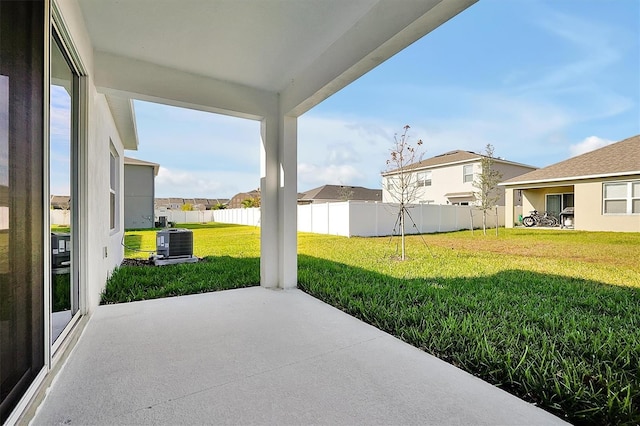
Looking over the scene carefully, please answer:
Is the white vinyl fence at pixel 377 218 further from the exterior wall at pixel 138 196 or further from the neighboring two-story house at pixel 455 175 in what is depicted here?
the exterior wall at pixel 138 196

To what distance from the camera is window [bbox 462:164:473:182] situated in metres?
16.5

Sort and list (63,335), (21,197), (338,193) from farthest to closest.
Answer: (338,193) → (63,335) → (21,197)

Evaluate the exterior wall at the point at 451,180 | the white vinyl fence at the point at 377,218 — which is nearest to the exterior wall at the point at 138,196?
the white vinyl fence at the point at 377,218

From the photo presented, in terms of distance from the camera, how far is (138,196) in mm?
14477

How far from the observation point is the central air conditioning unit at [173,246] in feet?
18.9

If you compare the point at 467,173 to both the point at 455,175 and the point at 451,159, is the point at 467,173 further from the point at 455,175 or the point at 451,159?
the point at 451,159

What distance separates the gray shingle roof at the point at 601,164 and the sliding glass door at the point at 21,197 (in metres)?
12.7

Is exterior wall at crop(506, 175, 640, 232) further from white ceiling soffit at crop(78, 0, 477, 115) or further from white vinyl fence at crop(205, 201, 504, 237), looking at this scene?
white ceiling soffit at crop(78, 0, 477, 115)

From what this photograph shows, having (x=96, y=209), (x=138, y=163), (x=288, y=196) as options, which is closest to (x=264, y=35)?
(x=288, y=196)

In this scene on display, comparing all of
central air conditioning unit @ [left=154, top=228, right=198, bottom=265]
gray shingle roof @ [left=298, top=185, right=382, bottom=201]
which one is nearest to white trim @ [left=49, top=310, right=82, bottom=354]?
central air conditioning unit @ [left=154, top=228, right=198, bottom=265]

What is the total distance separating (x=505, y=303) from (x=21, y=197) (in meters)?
4.12

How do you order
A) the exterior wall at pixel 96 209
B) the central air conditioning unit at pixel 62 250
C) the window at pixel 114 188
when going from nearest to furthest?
the central air conditioning unit at pixel 62 250
the exterior wall at pixel 96 209
the window at pixel 114 188

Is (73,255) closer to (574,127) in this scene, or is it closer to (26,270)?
(26,270)

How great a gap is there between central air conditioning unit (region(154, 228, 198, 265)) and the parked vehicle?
1343 centimetres
